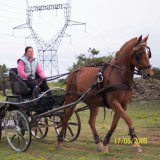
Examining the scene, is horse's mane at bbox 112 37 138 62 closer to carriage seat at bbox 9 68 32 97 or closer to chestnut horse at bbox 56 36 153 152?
chestnut horse at bbox 56 36 153 152

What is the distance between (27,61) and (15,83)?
603mm

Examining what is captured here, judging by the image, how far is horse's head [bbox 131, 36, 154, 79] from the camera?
741cm

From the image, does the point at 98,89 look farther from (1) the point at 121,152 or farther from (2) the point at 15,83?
(2) the point at 15,83

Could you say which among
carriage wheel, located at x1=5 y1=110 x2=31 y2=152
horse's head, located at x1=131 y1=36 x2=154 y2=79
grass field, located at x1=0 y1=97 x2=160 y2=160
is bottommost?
grass field, located at x1=0 y1=97 x2=160 y2=160

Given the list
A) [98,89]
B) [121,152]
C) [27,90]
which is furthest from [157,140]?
[27,90]

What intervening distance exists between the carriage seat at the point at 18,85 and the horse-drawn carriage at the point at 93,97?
61 mm

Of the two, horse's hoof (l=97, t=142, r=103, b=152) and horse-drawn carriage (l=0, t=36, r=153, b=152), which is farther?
horse's hoof (l=97, t=142, r=103, b=152)

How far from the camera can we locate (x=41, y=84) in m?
9.67

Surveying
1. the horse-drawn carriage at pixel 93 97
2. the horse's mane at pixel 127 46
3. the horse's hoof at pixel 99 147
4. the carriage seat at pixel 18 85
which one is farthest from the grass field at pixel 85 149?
the horse's mane at pixel 127 46

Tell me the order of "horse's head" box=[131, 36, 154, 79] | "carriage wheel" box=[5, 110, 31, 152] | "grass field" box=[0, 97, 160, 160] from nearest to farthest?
"horse's head" box=[131, 36, 154, 79] → "grass field" box=[0, 97, 160, 160] → "carriage wheel" box=[5, 110, 31, 152]

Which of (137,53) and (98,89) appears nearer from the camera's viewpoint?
(137,53)

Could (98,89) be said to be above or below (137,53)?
below

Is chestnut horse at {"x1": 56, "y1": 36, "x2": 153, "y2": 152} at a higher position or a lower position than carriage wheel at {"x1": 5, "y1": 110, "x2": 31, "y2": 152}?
higher

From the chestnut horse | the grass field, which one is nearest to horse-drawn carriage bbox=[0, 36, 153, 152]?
the chestnut horse
